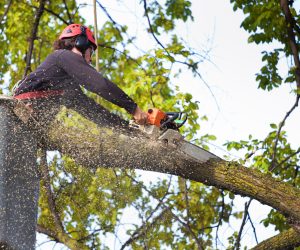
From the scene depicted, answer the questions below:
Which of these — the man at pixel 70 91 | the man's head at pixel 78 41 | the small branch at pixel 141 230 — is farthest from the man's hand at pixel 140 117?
the small branch at pixel 141 230

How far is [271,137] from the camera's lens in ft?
32.6

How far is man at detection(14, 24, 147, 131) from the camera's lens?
590cm

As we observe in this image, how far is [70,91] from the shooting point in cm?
609

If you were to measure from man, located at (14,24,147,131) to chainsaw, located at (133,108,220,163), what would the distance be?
2.4 inches

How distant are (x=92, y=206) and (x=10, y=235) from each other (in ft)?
10.8

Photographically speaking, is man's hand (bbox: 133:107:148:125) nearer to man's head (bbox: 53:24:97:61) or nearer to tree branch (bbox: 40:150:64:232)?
A: man's head (bbox: 53:24:97:61)

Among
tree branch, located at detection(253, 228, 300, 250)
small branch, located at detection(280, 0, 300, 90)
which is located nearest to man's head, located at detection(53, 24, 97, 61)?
tree branch, located at detection(253, 228, 300, 250)

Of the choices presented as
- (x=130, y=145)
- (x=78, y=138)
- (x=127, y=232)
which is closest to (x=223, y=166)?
(x=130, y=145)

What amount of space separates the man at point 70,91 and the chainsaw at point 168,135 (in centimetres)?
6

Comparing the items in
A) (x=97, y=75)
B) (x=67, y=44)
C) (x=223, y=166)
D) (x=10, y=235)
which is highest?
(x=67, y=44)

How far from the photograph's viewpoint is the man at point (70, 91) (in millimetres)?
5902

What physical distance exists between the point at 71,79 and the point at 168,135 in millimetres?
885

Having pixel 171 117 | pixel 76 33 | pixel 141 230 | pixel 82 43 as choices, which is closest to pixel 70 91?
pixel 82 43

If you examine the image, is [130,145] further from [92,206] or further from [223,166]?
[92,206]
